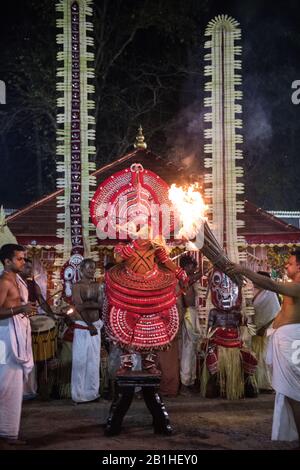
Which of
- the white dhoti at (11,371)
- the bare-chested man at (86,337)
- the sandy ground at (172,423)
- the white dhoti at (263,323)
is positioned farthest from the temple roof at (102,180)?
the white dhoti at (11,371)

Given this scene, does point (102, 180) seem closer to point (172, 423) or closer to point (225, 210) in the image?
point (225, 210)

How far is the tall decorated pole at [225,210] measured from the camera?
9.27 m

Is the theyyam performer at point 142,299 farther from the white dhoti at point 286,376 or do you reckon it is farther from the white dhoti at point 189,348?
the white dhoti at point 189,348

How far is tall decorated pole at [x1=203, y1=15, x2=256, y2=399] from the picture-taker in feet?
30.4

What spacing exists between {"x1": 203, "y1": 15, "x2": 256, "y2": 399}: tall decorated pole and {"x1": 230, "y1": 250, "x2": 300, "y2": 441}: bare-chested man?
2.64m

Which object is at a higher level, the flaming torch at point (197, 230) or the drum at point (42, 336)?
the flaming torch at point (197, 230)

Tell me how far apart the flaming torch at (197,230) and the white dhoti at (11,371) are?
2.05 meters

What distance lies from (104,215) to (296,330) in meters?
4.25

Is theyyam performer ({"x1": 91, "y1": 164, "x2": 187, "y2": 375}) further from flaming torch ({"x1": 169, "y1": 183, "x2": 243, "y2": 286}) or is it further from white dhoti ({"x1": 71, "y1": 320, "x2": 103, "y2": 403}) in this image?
white dhoti ({"x1": 71, "y1": 320, "x2": 103, "y2": 403})

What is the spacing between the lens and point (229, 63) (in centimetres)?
946

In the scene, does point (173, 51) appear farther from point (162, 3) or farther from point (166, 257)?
point (166, 257)

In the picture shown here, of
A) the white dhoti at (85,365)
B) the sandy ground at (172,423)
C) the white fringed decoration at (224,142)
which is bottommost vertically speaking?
the sandy ground at (172,423)
